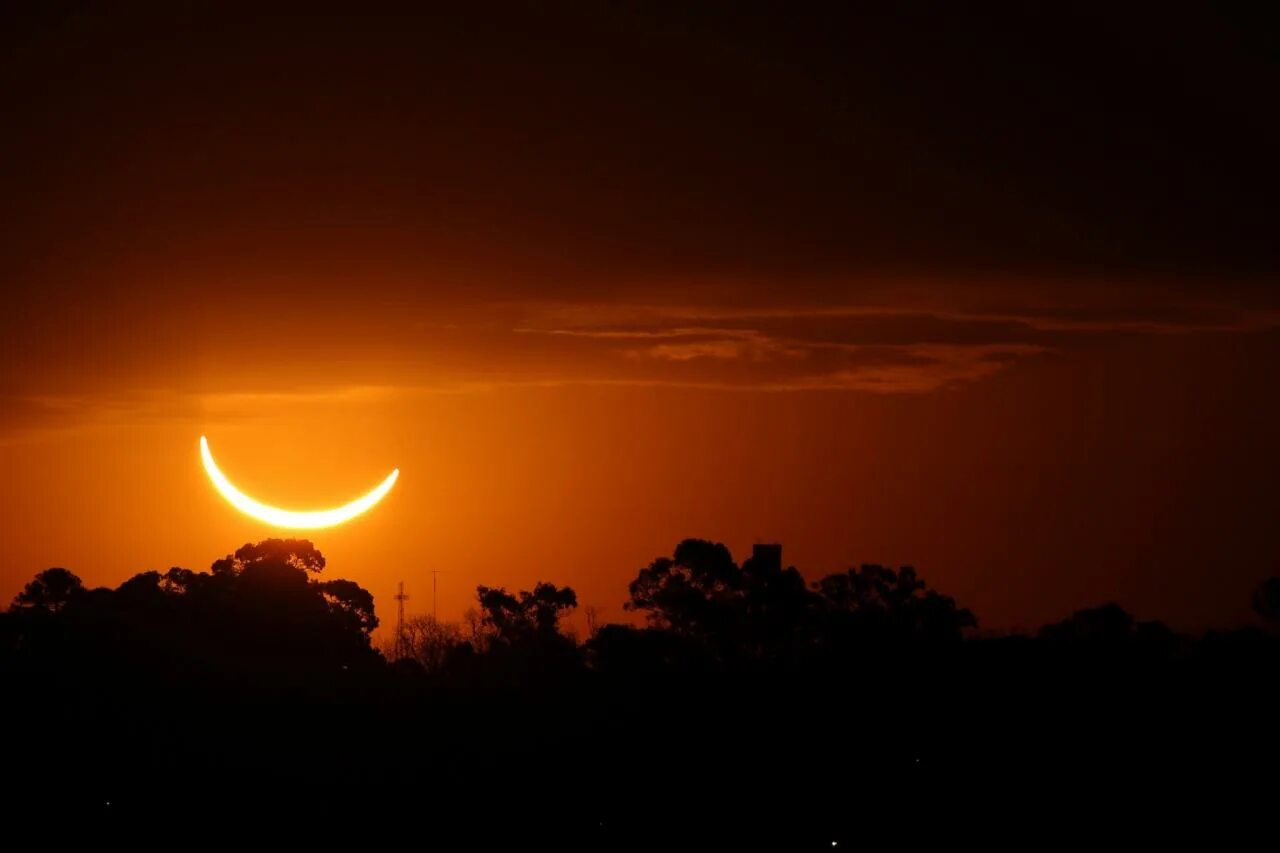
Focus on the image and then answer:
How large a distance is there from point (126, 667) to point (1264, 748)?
38997 millimetres

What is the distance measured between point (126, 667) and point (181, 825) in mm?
13633

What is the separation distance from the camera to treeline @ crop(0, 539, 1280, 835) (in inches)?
2233

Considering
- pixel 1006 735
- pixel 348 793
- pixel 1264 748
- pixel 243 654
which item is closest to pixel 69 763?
pixel 348 793

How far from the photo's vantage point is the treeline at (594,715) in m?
56.7

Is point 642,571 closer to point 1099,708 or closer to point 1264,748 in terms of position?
point 1099,708

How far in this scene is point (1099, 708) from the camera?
6244 cm

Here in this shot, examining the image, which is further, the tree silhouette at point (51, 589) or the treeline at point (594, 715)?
the tree silhouette at point (51, 589)

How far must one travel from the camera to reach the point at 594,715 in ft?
207

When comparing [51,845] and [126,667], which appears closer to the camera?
[51,845]

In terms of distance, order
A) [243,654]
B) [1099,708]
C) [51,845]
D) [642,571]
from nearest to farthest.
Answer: [51,845], [1099,708], [243,654], [642,571]

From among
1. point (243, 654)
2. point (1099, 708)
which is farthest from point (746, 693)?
point (243, 654)

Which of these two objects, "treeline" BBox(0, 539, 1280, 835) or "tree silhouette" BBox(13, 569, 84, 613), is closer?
"treeline" BBox(0, 539, 1280, 835)

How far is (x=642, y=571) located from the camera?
317 ft

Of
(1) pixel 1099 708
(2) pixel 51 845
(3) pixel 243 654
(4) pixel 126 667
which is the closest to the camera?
(2) pixel 51 845
